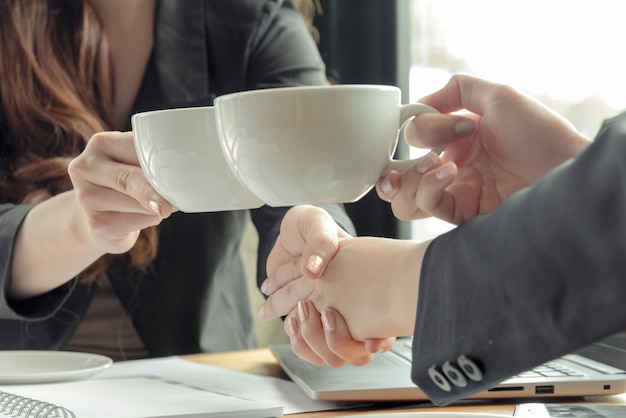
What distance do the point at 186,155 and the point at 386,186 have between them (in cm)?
17

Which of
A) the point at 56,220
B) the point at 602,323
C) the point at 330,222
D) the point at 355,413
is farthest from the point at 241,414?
the point at 56,220

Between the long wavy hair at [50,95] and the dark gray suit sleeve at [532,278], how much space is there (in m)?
1.08

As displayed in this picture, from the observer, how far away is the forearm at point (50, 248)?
1.17 m

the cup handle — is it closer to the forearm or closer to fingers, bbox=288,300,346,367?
fingers, bbox=288,300,346,367

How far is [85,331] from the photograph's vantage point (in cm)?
168

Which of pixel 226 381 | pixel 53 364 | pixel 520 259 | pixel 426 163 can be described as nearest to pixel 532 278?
pixel 520 259

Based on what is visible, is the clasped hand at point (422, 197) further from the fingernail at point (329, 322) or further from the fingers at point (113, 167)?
the fingers at point (113, 167)

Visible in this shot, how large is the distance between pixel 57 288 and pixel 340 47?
125 centimetres

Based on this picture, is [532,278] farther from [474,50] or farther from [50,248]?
[474,50]

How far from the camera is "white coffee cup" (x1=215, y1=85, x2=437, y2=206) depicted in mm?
579

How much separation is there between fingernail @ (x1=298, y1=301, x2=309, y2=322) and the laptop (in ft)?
0.27

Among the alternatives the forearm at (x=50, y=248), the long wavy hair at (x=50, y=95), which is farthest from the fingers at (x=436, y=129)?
the long wavy hair at (x=50, y=95)

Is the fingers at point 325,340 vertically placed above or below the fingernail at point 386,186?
below

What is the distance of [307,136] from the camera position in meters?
0.58
